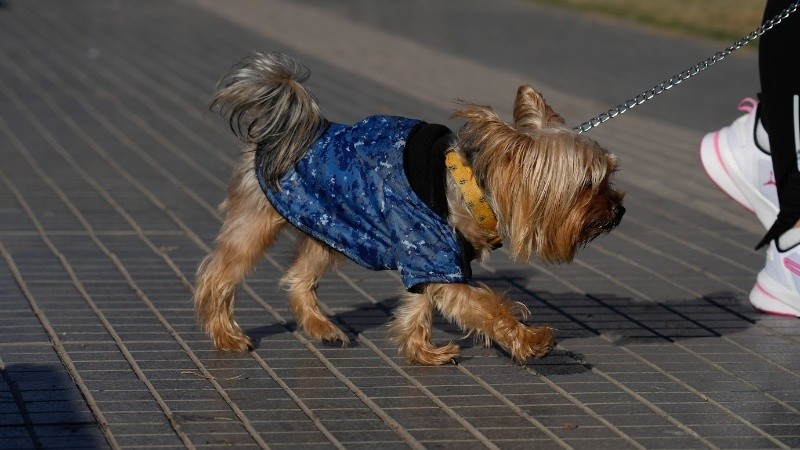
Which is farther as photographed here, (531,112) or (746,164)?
(746,164)

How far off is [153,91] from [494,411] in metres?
7.53

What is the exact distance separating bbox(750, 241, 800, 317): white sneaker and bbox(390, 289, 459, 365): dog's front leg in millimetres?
1676

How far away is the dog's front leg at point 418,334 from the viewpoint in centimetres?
539

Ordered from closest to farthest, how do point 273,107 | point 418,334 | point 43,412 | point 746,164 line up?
1. point 43,412
2. point 273,107
3. point 418,334
4. point 746,164

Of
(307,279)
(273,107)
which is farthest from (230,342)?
(273,107)

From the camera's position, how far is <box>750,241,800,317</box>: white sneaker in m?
6.19

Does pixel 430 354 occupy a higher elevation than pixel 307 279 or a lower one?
lower

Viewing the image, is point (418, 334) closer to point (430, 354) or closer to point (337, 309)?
point (430, 354)

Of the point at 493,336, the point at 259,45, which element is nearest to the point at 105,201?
the point at 493,336

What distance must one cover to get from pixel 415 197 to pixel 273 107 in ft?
2.24

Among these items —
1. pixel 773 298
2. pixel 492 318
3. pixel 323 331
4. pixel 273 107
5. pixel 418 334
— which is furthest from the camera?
pixel 773 298

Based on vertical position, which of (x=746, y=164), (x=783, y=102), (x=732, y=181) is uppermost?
(x=783, y=102)

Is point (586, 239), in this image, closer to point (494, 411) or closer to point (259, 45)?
point (494, 411)

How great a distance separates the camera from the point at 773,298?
20.6ft
